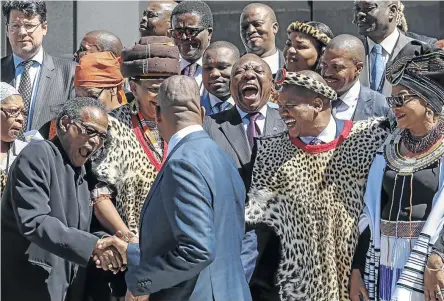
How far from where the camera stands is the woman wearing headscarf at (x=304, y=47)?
336 inches

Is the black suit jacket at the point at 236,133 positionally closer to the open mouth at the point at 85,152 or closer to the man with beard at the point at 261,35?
the open mouth at the point at 85,152

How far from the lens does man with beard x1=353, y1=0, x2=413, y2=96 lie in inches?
360

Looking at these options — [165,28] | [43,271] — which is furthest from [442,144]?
[165,28]

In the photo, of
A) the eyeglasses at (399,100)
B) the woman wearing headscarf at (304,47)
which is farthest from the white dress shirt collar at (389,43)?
the eyeglasses at (399,100)

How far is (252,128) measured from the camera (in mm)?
7754

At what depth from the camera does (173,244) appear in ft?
18.5

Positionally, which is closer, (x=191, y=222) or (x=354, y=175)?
(x=191, y=222)

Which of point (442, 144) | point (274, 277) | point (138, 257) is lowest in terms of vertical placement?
point (274, 277)

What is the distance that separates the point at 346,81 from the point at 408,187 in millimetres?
1631

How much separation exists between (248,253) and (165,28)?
11.3ft

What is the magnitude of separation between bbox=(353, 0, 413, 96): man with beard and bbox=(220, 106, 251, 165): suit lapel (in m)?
1.74

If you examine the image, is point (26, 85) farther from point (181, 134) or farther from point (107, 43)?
point (181, 134)

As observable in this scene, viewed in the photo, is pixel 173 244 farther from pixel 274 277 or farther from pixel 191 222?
pixel 274 277

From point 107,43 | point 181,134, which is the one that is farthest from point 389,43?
point 181,134
